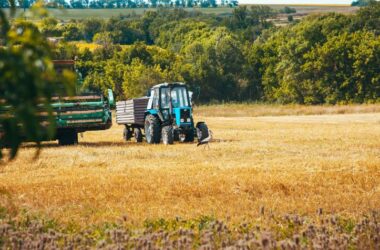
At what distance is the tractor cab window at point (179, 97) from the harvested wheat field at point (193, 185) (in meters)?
5.76

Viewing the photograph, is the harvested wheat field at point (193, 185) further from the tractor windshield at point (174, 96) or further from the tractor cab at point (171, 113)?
the tractor windshield at point (174, 96)

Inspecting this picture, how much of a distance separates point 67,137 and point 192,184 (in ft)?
41.9

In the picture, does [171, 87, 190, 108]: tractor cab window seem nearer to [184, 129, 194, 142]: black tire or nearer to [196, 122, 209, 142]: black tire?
[184, 129, 194, 142]: black tire

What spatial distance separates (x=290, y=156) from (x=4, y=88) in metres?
14.6

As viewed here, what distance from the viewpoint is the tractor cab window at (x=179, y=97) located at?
25.6m

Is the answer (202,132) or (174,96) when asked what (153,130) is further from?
(202,132)

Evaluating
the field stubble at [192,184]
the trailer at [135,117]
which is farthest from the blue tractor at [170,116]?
the field stubble at [192,184]

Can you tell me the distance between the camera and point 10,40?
11.5ft

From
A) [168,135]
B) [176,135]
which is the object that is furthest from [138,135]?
[168,135]

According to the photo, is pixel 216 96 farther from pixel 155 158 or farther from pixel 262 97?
pixel 155 158

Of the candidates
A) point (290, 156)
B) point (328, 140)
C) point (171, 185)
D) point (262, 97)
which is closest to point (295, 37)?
point (262, 97)

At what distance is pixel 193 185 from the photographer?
12.1 meters

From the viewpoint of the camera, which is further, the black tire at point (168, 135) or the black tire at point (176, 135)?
the black tire at point (176, 135)

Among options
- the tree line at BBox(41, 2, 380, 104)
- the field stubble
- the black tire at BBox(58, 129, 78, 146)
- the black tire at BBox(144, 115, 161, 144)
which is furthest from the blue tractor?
the tree line at BBox(41, 2, 380, 104)
